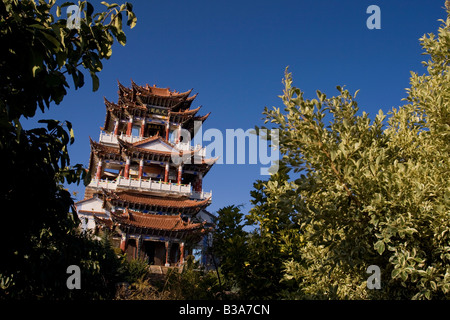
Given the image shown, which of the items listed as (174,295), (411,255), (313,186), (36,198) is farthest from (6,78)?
(174,295)

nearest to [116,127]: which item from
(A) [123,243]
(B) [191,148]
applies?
(B) [191,148]

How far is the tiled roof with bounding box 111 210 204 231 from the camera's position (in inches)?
954

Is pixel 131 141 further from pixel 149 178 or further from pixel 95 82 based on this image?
pixel 95 82

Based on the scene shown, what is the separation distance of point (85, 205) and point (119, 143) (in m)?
5.44

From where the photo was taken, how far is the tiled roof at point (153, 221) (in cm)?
2423

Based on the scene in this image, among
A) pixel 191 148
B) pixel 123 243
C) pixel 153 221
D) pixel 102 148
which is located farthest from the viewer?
pixel 191 148

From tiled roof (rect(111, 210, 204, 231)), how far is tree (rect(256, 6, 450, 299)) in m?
20.8

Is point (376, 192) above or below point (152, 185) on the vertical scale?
below

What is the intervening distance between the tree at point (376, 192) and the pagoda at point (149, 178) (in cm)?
1898

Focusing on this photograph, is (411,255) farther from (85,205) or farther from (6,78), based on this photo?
(85,205)

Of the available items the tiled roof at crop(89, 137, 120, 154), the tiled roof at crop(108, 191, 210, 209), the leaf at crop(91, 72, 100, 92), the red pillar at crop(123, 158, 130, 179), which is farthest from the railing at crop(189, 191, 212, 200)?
the leaf at crop(91, 72, 100, 92)

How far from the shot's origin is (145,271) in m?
18.6

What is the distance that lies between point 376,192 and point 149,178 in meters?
27.7

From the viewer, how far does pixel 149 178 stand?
2998 centimetres
